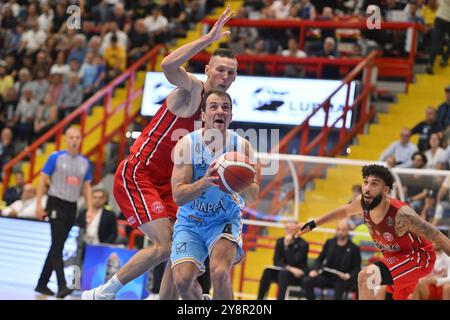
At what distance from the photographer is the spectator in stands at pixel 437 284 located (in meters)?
8.73

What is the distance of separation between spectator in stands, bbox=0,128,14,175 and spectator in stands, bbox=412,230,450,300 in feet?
30.8

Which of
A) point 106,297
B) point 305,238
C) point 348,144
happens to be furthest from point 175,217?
point 348,144

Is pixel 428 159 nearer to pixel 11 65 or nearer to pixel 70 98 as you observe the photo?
pixel 70 98

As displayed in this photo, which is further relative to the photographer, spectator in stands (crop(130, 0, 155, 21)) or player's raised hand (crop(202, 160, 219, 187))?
spectator in stands (crop(130, 0, 155, 21))

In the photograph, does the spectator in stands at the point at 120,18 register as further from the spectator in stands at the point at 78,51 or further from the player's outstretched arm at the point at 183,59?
the player's outstretched arm at the point at 183,59

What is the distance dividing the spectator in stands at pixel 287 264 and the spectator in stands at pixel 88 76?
23.0 feet

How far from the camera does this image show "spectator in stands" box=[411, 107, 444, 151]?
44.6 feet

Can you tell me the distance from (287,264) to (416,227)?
396cm

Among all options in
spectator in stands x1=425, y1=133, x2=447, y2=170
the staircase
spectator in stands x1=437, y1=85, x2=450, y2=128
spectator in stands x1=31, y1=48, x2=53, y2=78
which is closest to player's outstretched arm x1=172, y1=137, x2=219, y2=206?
spectator in stands x1=425, y1=133, x2=447, y2=170

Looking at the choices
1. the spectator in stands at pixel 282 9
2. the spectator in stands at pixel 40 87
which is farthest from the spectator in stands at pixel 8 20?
the spectator in stands at pixel 282 9

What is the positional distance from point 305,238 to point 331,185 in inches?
36.1

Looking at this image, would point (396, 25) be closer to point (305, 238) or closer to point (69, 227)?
point (305, 238)

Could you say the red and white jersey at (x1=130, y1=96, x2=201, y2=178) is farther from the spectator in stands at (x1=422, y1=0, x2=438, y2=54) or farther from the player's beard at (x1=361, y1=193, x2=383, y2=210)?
the spectator in stands at (x1=422, y1=0, x2=438, y2=54)

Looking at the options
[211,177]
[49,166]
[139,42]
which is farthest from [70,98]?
[211,177]
